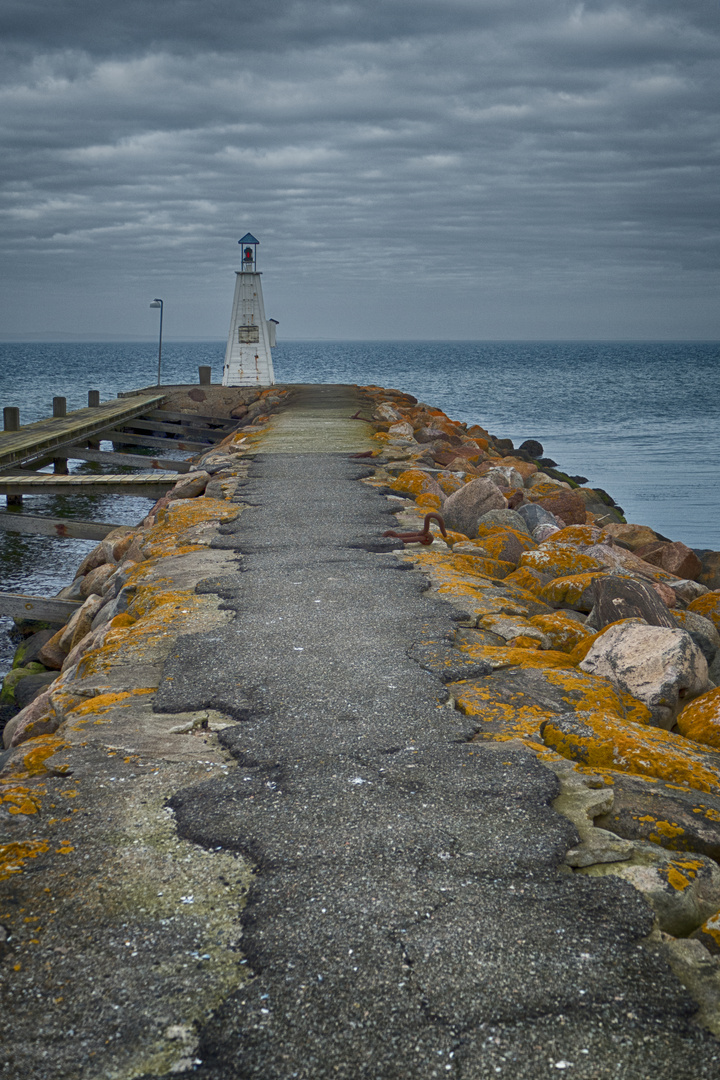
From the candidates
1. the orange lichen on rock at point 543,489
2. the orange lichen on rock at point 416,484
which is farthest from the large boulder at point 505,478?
the orange lichen on rock at point 416,484

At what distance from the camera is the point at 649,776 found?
2799 millimetres

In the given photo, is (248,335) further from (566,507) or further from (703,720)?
(703,720)

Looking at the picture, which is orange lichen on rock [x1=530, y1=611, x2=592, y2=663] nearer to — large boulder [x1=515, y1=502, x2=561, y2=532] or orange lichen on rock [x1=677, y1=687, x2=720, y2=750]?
orange lichen on rock [x1=677, y1=687, x2=720, y2=750]

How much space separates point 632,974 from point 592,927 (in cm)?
16

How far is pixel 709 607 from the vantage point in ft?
19.5

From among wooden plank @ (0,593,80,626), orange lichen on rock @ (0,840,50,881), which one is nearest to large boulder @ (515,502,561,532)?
wooden plank @ (0,593,80,626)

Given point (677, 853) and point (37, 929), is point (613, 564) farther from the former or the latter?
point (37, 929)

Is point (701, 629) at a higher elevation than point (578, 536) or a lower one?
lower

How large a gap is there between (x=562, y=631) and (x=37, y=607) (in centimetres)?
462

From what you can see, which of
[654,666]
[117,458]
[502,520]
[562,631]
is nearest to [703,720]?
[654,666]

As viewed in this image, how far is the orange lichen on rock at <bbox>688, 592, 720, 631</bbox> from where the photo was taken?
19.2ft

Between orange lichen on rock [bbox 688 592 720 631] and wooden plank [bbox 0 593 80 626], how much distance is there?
A: 4.76m

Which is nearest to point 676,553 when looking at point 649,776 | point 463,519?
point 463,519

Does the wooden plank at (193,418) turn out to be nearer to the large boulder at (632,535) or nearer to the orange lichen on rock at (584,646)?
the large boulder at (632,535)
